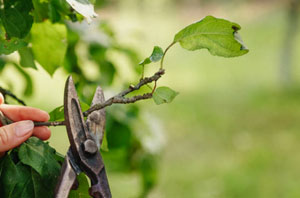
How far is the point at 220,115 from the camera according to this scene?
5855 mm

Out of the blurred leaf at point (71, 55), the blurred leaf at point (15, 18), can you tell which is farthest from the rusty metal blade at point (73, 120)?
the blurred leaf at point (71, 55)

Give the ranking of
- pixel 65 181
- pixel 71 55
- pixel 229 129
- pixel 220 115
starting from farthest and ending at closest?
pixel 220 115
pixel 229 129
pixel 71 55
pixel 65 181

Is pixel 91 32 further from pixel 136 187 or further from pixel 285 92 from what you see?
pixel 285 92

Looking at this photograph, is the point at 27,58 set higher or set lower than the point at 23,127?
higher

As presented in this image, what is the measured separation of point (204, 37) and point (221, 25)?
1.3 inches

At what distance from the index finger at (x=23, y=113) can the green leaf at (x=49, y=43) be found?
0.89 feet

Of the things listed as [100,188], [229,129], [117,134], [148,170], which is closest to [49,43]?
[100,188]

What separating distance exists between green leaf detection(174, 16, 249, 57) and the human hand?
29 cm

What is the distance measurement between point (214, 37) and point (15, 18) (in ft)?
1.25

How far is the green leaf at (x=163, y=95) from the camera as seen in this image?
2.51 ft

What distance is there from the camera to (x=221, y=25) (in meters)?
0.77

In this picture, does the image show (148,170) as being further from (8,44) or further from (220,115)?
(220,115)

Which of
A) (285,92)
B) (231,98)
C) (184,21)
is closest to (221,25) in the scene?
(231,98)

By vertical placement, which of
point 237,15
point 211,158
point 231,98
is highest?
point 237,15
